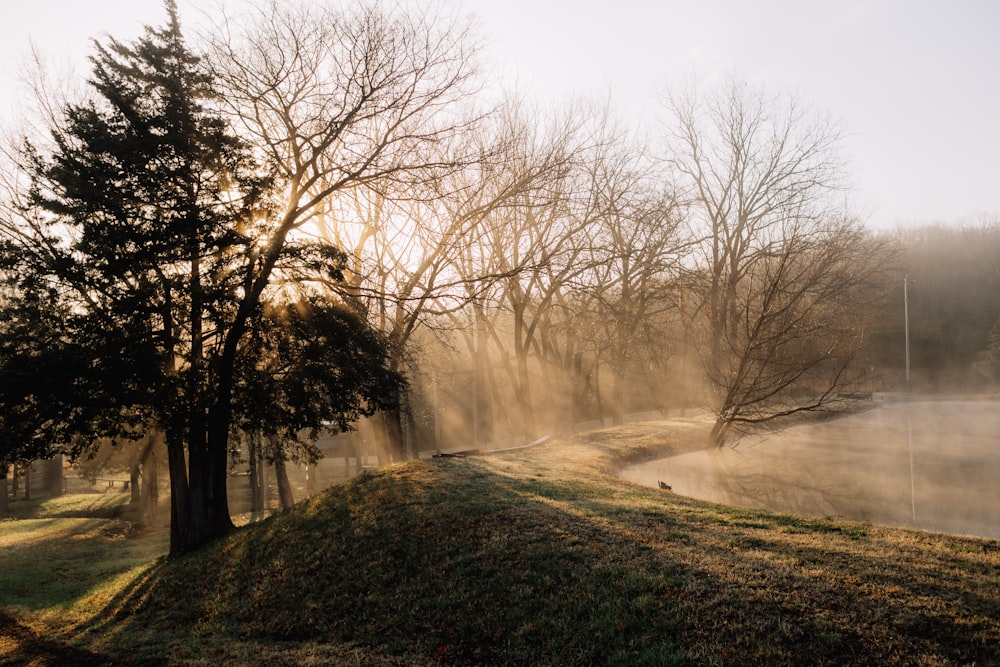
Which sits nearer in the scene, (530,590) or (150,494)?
(530,590)

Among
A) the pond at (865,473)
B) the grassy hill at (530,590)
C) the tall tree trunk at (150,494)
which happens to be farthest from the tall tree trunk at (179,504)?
the tall tree trunk at (150,494)

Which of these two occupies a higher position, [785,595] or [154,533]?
[785,595]

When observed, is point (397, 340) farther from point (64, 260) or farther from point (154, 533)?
point (154, 533)

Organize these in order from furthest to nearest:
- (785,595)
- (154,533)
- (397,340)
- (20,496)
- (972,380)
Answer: (972,380) < (20,496) < (154,533) < (397,340) < (785,595)

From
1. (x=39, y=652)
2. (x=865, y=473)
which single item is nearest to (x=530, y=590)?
(x=39, y=652)

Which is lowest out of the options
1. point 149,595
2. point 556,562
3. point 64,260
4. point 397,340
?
point 149,595

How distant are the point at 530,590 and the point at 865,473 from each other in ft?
48.4

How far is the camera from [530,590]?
7.31 metres

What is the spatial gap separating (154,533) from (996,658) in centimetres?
2912

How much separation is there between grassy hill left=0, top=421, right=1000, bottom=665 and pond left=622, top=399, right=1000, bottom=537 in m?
4.40

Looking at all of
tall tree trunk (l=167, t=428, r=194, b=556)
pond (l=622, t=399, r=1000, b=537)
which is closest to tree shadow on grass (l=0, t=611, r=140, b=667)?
tall tree trunk (l=167, t=428, r=194, b=556)

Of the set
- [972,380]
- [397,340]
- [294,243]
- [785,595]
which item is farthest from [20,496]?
[972,380]

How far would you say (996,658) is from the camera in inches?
189

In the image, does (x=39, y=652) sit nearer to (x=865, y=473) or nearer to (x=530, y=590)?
(x=530, y=590)
